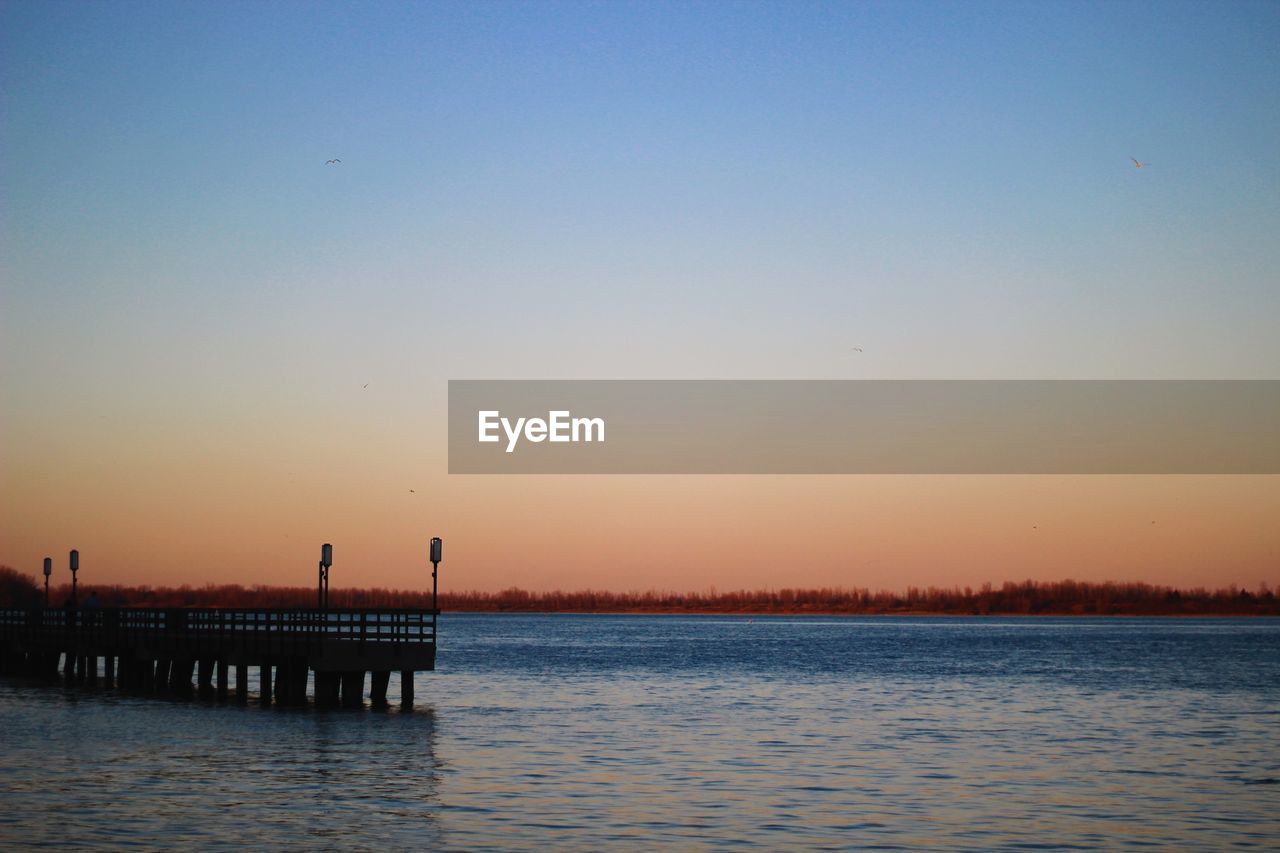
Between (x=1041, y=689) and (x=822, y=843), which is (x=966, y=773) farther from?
(x=1041, y=689)

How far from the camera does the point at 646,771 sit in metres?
35.1

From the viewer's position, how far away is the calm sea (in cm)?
2606

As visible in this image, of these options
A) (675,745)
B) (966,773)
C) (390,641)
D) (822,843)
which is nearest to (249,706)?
(390,641)

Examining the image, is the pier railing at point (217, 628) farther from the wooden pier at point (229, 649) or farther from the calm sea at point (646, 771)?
the calm sea at point (646, 771)

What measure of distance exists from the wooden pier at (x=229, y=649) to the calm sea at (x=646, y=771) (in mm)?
1704

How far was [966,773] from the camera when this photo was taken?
3556 centimetres

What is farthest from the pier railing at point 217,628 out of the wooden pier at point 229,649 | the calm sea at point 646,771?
the calm sea at point 646,771

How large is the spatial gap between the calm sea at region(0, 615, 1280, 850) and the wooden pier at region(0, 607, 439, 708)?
170 centimetres

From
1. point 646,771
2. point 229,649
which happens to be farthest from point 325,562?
point 646,771

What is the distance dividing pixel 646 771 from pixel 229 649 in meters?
22.1

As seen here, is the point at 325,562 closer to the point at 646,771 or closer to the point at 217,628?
the point at 217,628

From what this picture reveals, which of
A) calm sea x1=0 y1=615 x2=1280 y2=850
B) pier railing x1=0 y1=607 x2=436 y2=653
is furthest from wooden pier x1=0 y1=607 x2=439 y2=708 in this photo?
calm sea x1=0 y1=615 x2=1280 y2=850

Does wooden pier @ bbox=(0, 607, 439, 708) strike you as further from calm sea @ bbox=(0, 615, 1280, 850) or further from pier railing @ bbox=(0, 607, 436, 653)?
calm sea @ bbox=(0, 615, 1280, 850)

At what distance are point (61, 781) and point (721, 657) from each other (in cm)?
8540
